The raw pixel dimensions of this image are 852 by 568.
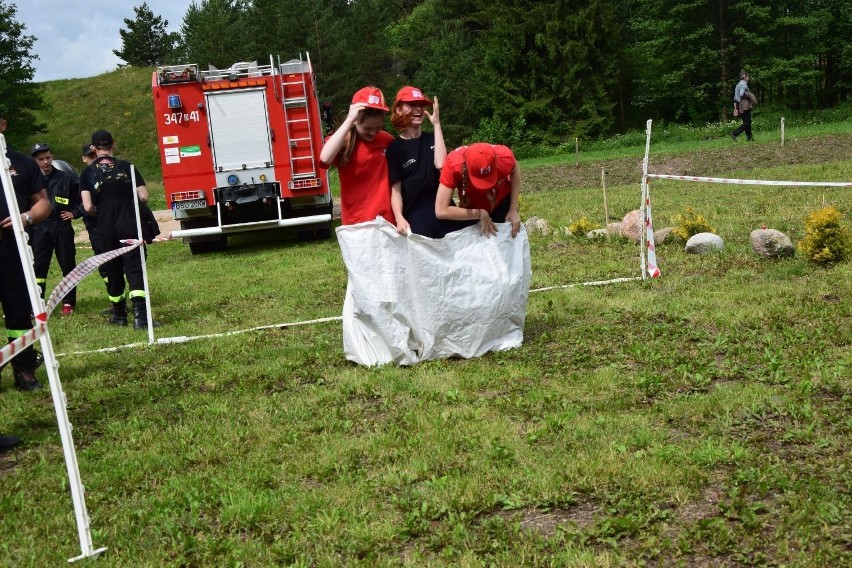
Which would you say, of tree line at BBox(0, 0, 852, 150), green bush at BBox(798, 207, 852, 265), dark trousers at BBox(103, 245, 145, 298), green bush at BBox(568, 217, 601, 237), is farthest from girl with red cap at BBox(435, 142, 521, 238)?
tree line at BBox(0, 0, 852, 150)

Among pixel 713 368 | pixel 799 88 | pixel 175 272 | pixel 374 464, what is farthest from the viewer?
pixel 799 88

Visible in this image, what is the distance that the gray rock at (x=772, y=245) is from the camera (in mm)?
8930

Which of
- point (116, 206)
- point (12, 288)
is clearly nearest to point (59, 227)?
point (116, 206)

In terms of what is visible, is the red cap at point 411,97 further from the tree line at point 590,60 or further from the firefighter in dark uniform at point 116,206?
the tree line at point 590,60

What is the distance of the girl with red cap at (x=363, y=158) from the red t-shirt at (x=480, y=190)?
1.66 ft

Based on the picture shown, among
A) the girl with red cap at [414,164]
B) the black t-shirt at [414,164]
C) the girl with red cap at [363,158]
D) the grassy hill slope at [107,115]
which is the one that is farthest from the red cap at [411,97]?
the grassy hill slope at [107,115]

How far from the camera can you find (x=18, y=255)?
20.0 feet

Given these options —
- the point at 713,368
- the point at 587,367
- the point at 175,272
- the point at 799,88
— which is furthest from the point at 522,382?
the point at 799,88

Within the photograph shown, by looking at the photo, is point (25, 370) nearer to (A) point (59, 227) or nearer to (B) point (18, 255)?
(B) point (18, 255)

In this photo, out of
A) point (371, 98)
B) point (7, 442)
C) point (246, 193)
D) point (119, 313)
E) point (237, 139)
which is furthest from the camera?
point (246, 193)

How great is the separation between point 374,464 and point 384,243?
6.90 ft

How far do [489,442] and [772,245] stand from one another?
5840 millimetres

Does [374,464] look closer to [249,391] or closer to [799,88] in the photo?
[249,391]

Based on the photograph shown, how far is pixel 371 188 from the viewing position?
6129 millimetres
